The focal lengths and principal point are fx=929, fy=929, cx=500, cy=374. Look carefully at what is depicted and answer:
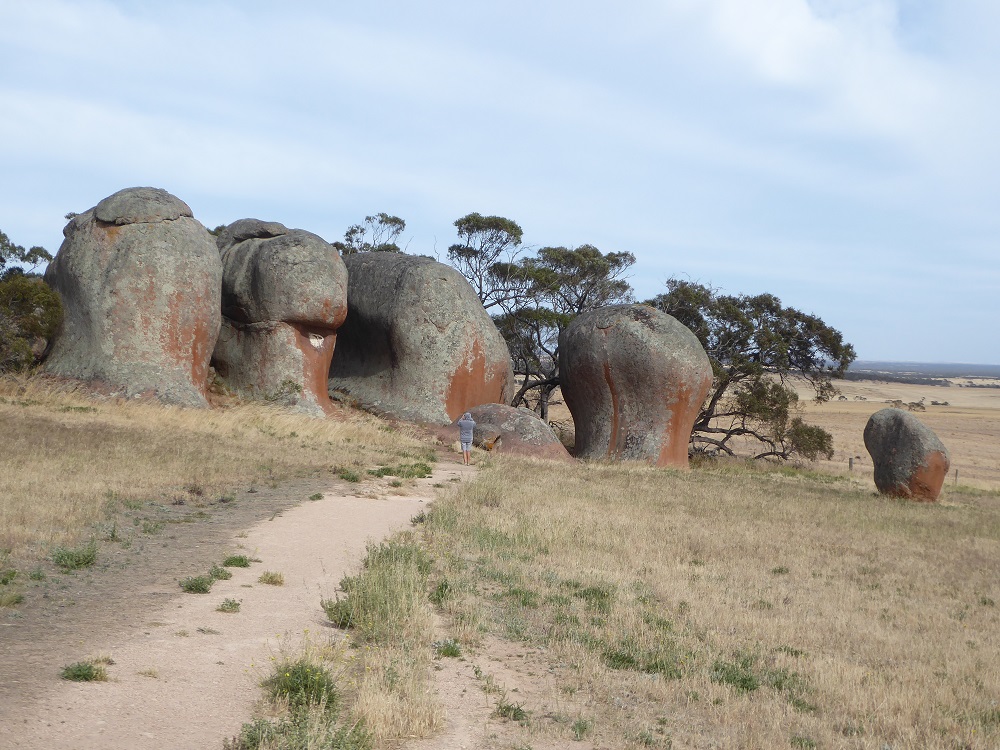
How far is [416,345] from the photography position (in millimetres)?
25438

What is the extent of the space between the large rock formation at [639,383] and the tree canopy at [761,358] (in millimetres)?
4964

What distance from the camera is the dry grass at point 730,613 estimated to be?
5957 millimetres

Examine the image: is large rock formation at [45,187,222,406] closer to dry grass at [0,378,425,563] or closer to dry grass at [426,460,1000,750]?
dry grass at [0,378,425,563]

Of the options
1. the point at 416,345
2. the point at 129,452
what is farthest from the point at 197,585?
the point at 416,345

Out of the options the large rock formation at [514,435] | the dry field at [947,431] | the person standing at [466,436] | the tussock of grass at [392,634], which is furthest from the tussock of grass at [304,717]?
the dry field at [947,431]

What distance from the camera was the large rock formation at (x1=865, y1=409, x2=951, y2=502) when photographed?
2006 centimetres

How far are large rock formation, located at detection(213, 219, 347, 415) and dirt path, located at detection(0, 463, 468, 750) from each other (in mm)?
14009

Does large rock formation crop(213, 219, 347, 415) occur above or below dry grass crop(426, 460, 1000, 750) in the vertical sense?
above

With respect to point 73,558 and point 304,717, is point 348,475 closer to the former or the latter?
point 73,558

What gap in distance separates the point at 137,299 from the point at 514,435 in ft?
30.6

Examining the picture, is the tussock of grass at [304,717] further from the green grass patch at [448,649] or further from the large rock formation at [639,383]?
the large rock formation at [639,383]

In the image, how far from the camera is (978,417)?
238 ft

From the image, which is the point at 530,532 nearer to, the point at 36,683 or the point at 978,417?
the point at 36,683

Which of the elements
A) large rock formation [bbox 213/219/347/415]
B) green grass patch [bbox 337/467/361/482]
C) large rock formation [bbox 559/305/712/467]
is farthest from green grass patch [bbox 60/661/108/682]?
large rock formation [bbox 559/305/712/467]
